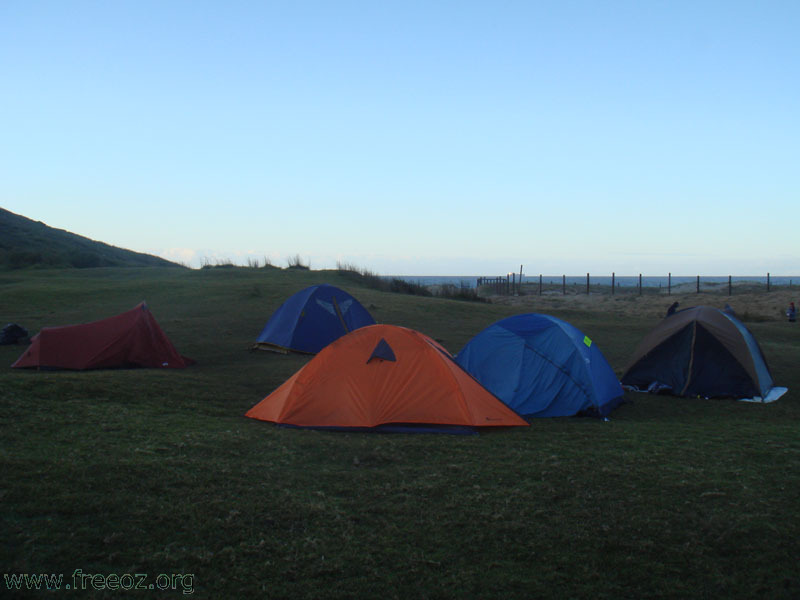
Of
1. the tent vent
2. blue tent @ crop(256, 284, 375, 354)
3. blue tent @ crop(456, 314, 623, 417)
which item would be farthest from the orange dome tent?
blue tent @ crop(256, 284, 375, 354)

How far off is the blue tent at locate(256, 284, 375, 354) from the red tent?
3142 millimetres

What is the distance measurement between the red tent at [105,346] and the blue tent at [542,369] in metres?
6.78

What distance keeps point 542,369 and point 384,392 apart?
125 inches

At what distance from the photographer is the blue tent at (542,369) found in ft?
33.5

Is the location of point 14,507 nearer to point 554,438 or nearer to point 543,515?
point 543,515

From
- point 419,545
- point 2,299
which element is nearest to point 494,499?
point 419,545

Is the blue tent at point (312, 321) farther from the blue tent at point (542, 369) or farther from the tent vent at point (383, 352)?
the tent vent at point (383, 352)

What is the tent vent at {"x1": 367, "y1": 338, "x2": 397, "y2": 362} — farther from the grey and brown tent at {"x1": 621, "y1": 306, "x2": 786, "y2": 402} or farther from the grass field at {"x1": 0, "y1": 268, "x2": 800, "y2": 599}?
the grey and brown tent at {"x1": 621, "y1": 306, "x2": 786, "y2": 402}

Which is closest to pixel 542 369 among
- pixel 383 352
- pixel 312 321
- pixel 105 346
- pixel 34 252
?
pixel 383 352

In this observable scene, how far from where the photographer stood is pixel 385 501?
557 cm

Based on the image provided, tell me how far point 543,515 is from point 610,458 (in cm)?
215

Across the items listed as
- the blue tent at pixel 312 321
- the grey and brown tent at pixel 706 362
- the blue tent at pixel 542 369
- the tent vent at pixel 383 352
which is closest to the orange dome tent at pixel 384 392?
the tent vent at pixel 383 352

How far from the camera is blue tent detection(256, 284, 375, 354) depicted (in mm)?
16672

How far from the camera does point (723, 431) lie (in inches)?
350
